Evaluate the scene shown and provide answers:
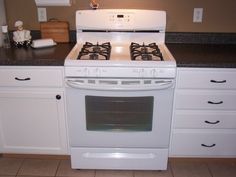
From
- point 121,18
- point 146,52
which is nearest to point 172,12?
point 121,18

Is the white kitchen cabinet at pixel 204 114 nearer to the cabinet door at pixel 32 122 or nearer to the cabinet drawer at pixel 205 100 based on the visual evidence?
the cabinet drawer at pixel 205 100

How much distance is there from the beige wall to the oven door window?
84 centimetres

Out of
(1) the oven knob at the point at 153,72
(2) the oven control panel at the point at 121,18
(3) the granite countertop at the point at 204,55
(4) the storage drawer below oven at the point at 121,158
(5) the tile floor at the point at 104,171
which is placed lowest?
(5) the tile floor at the point at 104,171

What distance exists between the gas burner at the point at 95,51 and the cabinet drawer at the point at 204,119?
0.67 metres

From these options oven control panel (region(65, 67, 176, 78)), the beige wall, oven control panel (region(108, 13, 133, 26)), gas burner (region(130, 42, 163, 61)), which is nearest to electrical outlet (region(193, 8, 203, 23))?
the beige wall

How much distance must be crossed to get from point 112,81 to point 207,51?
2.78ft

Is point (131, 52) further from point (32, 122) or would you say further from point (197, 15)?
point (32, 122)

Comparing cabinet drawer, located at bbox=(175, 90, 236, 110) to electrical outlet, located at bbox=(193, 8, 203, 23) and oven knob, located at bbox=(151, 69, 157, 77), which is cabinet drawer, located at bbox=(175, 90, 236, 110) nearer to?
oven knob, located at bbox=(151, 69, 157, 77)

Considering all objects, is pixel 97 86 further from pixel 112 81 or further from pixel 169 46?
pixel 169 46

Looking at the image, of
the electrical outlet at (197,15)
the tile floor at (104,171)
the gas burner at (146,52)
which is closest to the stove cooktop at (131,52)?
the gas burner at (146,52)

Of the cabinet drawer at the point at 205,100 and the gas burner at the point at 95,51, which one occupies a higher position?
the gas burner at the point at 95,51

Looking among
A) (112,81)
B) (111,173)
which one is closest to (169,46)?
(112,81)

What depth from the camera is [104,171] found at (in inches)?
85.7

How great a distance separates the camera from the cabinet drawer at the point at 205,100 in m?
1.96
